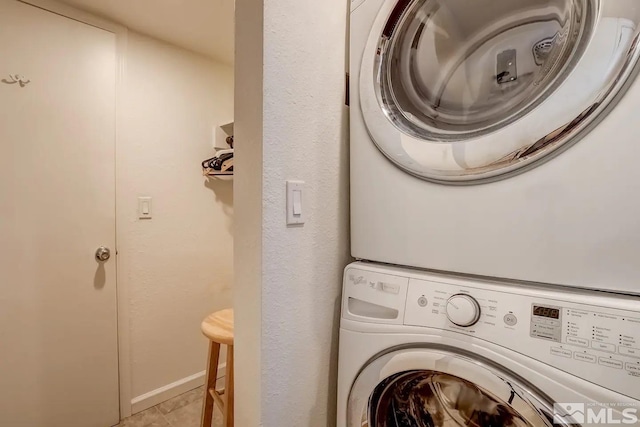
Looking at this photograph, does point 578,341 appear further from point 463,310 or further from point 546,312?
point 463,310

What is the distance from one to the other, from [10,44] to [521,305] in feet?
6.40

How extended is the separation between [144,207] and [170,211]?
13 cm

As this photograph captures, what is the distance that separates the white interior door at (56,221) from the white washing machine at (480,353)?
1.31 metres

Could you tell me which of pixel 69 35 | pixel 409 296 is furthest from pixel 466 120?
pixel 69 35

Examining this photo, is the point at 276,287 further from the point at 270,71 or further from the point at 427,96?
the point at 427,96

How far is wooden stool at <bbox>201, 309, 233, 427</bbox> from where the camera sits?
3.21 feet

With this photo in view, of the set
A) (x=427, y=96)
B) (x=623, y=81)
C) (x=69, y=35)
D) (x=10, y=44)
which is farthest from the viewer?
(x=69, y=35)

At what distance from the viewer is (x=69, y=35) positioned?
134cm

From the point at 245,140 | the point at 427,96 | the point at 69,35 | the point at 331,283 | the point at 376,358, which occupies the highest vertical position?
the point at 69,35

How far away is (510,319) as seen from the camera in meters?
0.56

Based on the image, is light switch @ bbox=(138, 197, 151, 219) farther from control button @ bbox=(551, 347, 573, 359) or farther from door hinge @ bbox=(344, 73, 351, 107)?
control button @ bbox=(551, 347, 573, 359)

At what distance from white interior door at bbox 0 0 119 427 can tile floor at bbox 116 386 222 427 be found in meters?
0.11

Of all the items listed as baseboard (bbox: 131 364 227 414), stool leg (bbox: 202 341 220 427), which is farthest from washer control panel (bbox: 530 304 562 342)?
baseboard (bbox: 131 364 227 414)

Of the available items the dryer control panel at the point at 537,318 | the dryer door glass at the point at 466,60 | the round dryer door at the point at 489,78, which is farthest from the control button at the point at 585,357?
the dryer door glass at the point at 466,60
